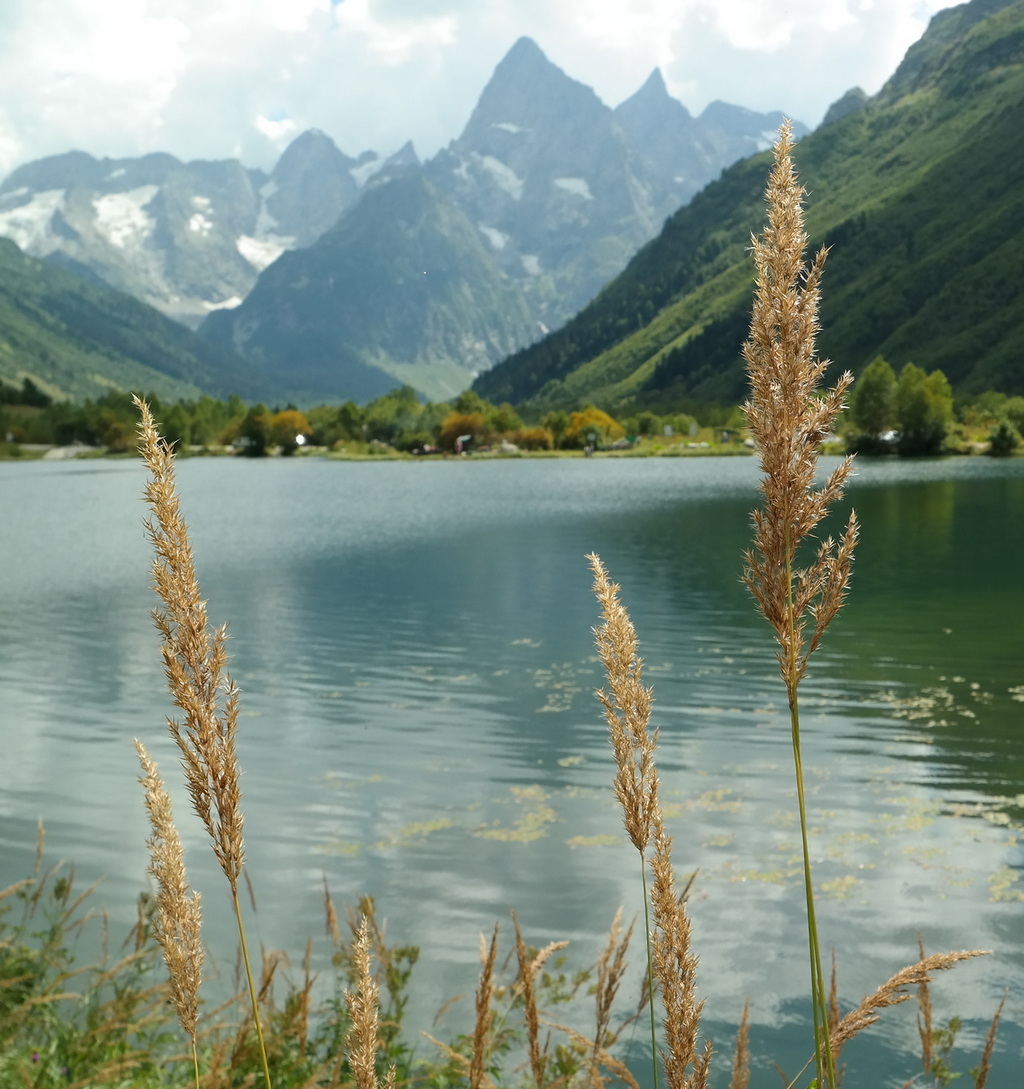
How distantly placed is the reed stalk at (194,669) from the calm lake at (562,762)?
825cm

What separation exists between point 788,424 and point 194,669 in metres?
1.48

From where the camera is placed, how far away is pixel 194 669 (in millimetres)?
2365

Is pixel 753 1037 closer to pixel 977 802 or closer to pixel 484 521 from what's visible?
pixel 977 802

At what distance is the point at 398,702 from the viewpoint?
922 inches

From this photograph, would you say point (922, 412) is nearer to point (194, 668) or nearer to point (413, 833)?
point (413, 833)

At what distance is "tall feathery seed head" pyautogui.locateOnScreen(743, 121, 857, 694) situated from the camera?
245 centimetres

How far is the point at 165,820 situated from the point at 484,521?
66650 millimetres

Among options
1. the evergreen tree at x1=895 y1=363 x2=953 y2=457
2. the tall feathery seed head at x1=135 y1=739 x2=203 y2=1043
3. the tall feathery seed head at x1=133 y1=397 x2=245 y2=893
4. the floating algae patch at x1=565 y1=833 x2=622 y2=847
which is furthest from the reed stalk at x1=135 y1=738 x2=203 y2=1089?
the evergreen tree at x1=895 y1=363 x2=953 y2=457

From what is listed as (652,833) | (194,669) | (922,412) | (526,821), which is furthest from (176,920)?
(922,412)

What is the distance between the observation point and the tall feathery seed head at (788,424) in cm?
245

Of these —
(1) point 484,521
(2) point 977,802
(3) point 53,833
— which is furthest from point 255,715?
(1) point 484,521

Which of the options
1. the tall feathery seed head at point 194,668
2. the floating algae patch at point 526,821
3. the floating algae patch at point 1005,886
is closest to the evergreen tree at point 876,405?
the floating algae patch at point 526,821

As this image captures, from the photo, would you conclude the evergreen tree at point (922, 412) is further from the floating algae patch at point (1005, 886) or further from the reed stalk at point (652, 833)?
the reed stalk at point (652, 833)

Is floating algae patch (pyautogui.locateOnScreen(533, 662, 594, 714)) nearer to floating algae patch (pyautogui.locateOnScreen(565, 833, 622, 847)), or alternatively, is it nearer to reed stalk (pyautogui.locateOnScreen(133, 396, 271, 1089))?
floating algae patch (pyautogui.locateOnScreen(565, 833, 622, 847))
